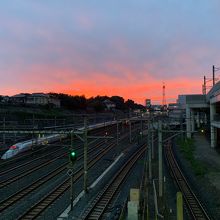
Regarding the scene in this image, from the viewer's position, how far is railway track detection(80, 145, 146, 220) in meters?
21.5

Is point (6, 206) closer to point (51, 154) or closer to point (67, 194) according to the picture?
point (67, 194)

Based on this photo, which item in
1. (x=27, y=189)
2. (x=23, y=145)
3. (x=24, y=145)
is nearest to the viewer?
(x=27, y=189)

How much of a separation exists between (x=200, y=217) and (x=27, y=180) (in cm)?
1713

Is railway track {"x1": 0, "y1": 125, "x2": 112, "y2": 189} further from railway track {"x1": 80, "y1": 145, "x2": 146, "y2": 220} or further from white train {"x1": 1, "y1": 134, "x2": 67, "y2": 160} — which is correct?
railway track {"x1": 80, "y1": 145, "x2": 146, "y2": 220}

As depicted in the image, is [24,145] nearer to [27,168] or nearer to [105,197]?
[27,168]

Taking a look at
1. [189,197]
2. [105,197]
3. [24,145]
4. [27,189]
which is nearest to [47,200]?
[105,197]

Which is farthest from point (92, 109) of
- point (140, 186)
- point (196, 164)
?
point (140, 186)

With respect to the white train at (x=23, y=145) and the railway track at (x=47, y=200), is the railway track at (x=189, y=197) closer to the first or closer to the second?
the railway track at (x=47, y=200)

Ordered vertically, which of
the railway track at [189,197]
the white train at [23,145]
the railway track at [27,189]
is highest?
the white train at [23,145]

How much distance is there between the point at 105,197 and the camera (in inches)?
1030

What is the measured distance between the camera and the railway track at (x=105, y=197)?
848 inches

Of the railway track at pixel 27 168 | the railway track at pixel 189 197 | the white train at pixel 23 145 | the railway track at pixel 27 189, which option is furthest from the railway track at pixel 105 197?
the white train at pixel 23 145

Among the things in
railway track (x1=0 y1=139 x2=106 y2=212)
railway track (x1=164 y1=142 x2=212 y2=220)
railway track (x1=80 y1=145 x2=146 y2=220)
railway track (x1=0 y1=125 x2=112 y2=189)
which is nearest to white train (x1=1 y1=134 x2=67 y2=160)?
railway track (x1=0 y1=125 x2=112 y2=189)

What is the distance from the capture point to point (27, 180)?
32.4 metres
